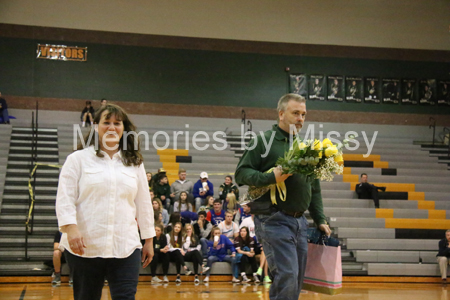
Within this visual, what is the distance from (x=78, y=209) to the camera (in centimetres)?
310

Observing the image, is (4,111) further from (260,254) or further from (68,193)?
(68,193)

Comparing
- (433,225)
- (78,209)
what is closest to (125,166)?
(78,209)

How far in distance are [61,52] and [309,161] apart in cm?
1627

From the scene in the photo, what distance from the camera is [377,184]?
48.0ft

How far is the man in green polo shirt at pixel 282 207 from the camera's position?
12.0 ft

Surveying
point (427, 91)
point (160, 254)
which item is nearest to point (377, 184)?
point (160, 254)

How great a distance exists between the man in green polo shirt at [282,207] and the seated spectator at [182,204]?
7859 mm

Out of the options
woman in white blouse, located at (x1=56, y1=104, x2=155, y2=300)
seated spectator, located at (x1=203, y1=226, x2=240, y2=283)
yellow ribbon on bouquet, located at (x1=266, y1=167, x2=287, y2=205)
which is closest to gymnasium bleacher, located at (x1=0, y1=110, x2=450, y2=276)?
seated spectator, located at (x1=203, y1=226, x2=240, y2=283)

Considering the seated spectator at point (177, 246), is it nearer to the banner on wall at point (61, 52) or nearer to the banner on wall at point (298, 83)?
the banner on wall at point (61, 52)

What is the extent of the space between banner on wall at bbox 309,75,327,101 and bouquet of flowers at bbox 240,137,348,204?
53.2ft

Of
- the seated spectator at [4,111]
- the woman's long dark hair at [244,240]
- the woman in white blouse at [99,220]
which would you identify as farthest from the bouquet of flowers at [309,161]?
the seated spectator at [4,111]

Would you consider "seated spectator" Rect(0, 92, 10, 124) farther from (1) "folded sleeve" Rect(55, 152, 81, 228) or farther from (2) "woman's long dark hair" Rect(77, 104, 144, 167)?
(1) "folded sleeve" Rect(55, 152, 81, 228)

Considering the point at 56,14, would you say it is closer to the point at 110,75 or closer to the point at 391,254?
the point at 110,75

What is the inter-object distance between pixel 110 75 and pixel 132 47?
128 centimetres
